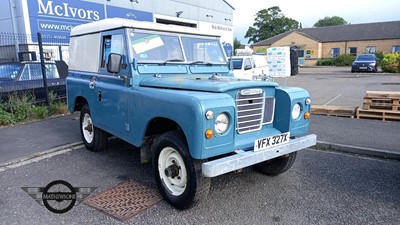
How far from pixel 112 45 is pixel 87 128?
1.96 meters

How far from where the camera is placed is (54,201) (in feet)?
12.3

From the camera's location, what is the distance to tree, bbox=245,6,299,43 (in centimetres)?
6856

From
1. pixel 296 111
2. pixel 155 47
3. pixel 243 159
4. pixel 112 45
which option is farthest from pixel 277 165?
pixel 112 45

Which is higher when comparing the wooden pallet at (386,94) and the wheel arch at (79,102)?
the wheel arch at (79,102)

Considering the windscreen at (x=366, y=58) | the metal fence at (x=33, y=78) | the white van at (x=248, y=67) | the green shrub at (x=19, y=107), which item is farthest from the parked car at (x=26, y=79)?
the windscreen at (x=366, y=58)

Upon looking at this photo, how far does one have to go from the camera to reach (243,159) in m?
3.14

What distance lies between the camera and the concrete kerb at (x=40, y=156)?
5041 millimetres

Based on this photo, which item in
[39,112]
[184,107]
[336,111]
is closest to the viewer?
[184,107]

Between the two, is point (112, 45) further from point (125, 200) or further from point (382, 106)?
point (382, 106)

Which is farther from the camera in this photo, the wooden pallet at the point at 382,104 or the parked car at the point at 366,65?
the parked car at the point at 366,65

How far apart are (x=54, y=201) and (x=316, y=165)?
389 cm

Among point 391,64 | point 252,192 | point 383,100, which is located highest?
point 391,64

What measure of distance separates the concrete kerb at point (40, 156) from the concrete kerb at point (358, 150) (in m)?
4.82

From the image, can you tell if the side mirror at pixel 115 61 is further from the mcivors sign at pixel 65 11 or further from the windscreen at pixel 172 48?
the mcivors sign at pixel 65 11
